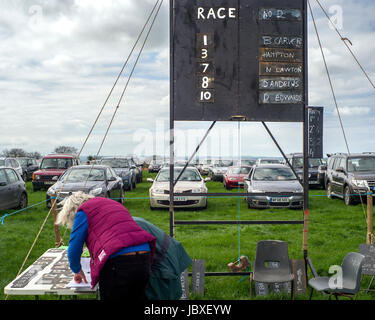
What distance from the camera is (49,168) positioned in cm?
1950

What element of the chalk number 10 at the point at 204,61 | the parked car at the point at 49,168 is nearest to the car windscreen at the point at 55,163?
the parked car at the point at 49,168

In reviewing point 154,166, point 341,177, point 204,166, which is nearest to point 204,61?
point 341,177

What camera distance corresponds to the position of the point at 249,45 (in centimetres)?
566

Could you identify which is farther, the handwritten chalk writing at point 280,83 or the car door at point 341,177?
the car door at point 341,177

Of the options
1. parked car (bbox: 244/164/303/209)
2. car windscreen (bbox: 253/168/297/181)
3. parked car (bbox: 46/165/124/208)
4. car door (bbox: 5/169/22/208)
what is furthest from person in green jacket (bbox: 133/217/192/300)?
car door (bbox: 5/169/22/208)

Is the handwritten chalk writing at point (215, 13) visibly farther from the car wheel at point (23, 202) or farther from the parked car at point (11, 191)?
the car wheel at point (23, 202)

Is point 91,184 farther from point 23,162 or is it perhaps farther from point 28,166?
point 23,162

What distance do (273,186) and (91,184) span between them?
5.97 m

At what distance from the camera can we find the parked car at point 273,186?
496 inches

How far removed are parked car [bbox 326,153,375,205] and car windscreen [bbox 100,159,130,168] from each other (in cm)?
1069

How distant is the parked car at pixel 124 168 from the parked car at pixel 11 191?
6.09 m
